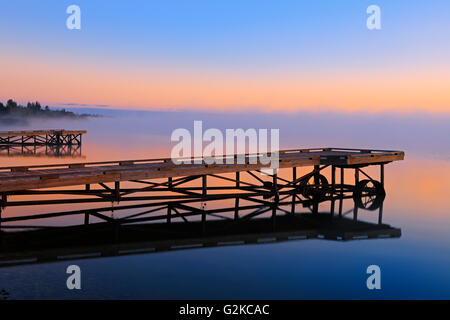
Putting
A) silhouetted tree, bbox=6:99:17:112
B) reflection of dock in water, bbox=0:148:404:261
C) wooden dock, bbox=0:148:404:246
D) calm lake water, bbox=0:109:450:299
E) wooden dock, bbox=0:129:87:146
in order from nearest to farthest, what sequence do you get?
calm lake water, bbox=0:109:450:299, reflection of dock in water, bbox=0:148:404:261, wooden dock, bbox=0:148:404:246, wooden dock, bbox=0:129:87:146, silhouetted tree, bbox=6:99:17:112

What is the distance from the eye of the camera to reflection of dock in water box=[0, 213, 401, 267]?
13680 millimetres

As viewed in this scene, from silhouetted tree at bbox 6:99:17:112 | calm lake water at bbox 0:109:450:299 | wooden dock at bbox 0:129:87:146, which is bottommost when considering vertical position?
calm lake water at bbox 0:109:450:299

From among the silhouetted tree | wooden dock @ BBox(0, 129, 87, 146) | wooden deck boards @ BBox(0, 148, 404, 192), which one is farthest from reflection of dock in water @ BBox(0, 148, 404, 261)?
the silhouetted tree

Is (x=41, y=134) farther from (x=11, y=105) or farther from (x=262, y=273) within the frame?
(x=11, y=105)

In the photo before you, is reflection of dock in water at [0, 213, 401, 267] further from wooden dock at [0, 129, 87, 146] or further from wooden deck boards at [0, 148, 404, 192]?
wooden dock at [0, 129, 87, 146]

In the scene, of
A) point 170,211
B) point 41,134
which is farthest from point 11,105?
point 170,211

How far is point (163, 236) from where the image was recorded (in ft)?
52.1

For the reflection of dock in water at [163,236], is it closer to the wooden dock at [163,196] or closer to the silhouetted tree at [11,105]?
the wooden dock at [163,196]

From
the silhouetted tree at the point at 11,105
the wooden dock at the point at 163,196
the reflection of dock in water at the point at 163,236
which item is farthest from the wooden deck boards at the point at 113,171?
the silhouetted tree at the point at 11,105

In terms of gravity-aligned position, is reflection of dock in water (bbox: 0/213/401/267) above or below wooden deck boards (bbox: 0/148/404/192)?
below

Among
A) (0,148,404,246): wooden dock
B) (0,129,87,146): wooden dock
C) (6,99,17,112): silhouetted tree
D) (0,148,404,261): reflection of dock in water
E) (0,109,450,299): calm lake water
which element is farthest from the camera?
(6,99,17,112): silhouetted tree
